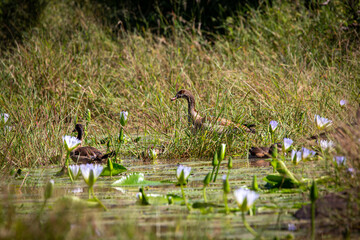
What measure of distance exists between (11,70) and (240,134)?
548 cm

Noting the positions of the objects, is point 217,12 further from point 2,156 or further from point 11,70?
point 2,156

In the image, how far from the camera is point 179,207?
3.24 metres

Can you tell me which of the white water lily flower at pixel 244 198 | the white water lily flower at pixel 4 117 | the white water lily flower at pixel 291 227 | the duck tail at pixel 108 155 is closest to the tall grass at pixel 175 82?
the white water lily flower at pixel 4 117

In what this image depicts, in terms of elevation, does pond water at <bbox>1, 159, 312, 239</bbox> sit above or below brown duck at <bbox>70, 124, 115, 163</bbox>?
below

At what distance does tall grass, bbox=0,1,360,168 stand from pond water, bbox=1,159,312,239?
1.24 meters

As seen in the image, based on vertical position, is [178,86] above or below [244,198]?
above

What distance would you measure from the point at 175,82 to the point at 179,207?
5.89 metres

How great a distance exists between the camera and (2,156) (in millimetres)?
5316

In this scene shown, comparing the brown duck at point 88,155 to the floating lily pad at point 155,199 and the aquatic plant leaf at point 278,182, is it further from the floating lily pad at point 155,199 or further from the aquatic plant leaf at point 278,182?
the aquatic plant leaf at point 278,182

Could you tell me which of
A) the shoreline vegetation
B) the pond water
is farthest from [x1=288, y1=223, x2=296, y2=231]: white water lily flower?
the shoreline vegetation

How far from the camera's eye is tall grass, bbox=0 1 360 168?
6.16 metres

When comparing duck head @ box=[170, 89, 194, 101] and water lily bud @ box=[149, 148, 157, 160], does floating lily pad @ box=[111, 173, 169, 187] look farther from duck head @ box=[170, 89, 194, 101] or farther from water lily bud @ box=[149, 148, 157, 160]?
duck head @ box=[170, 89, 194, 101]

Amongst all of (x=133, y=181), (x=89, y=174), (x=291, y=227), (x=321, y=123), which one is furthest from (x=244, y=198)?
(x=321, y=123)

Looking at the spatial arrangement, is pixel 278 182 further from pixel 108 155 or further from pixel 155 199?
pixel 108 155
